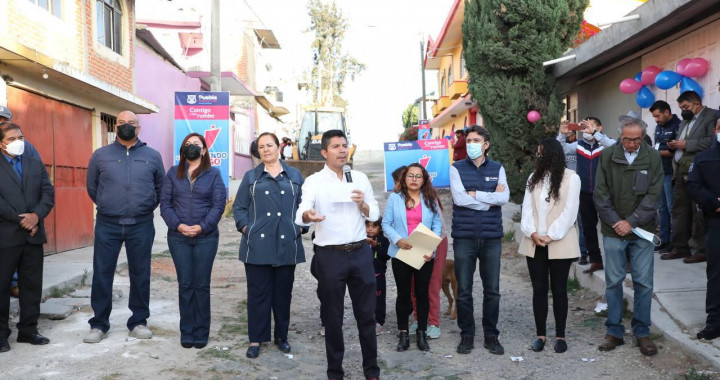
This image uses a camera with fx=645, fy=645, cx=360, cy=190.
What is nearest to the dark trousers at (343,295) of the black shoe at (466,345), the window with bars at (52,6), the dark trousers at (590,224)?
the black shoe at (466,345)

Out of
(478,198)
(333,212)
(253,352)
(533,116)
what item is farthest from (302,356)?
(533,116)

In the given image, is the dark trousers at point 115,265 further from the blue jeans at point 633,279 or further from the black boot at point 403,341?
the blue jeans at point 633,279

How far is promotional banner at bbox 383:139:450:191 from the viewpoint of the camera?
13086 mm

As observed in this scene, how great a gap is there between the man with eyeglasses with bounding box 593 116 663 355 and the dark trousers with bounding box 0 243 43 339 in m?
5.02

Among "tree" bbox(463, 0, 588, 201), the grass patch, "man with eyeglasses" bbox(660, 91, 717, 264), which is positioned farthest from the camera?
the grass patch

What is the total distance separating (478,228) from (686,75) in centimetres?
463

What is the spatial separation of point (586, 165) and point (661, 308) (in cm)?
203

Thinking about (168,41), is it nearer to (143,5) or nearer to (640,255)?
(143,5)

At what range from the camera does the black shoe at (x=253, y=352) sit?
18.2 feet

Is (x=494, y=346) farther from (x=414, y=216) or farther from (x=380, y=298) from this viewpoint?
(x=414, y=216)

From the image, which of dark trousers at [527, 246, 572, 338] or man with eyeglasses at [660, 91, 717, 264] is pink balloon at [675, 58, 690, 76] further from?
dark trousers at [527, 246, 572, 338]

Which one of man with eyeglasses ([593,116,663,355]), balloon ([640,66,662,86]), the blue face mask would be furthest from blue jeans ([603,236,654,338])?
balloon ([640,66,662,86])

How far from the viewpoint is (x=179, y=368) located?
16.9ft

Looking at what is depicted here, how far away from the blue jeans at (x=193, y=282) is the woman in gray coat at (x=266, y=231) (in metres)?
0.41
